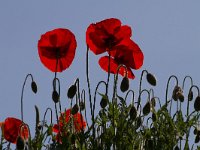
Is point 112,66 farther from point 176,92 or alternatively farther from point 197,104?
point 197,104

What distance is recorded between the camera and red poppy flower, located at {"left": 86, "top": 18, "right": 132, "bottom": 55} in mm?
3723

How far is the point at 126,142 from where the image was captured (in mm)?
3354

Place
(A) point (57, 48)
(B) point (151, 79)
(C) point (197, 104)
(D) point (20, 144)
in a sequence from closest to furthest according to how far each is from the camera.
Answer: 1. (D) point (20, 144)
2. (C) point (197, 104)
3. (B) point (151, 79)
4. (A) point (57, 48)

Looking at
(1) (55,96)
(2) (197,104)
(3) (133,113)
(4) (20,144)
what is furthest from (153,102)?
(4) (20,144)

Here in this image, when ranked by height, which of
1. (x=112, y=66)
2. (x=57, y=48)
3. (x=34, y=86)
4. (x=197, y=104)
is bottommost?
(x=197, y=104)

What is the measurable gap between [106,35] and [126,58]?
181 millimetres

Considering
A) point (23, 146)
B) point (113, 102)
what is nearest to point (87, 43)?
point (113, 102)

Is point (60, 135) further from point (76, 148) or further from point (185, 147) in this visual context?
point (185, 147)

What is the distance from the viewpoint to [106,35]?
381 centimetres

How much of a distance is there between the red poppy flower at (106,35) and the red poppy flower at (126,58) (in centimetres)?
4

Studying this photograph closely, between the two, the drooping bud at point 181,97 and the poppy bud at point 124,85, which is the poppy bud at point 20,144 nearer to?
the poppy bud at point 124,85

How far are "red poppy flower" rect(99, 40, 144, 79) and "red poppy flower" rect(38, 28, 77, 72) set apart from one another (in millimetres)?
187

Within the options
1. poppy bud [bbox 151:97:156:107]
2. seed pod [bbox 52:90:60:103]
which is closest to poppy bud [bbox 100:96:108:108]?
seed pod [bbox 52:90:60:103]

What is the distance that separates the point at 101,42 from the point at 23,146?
2.55 feet
